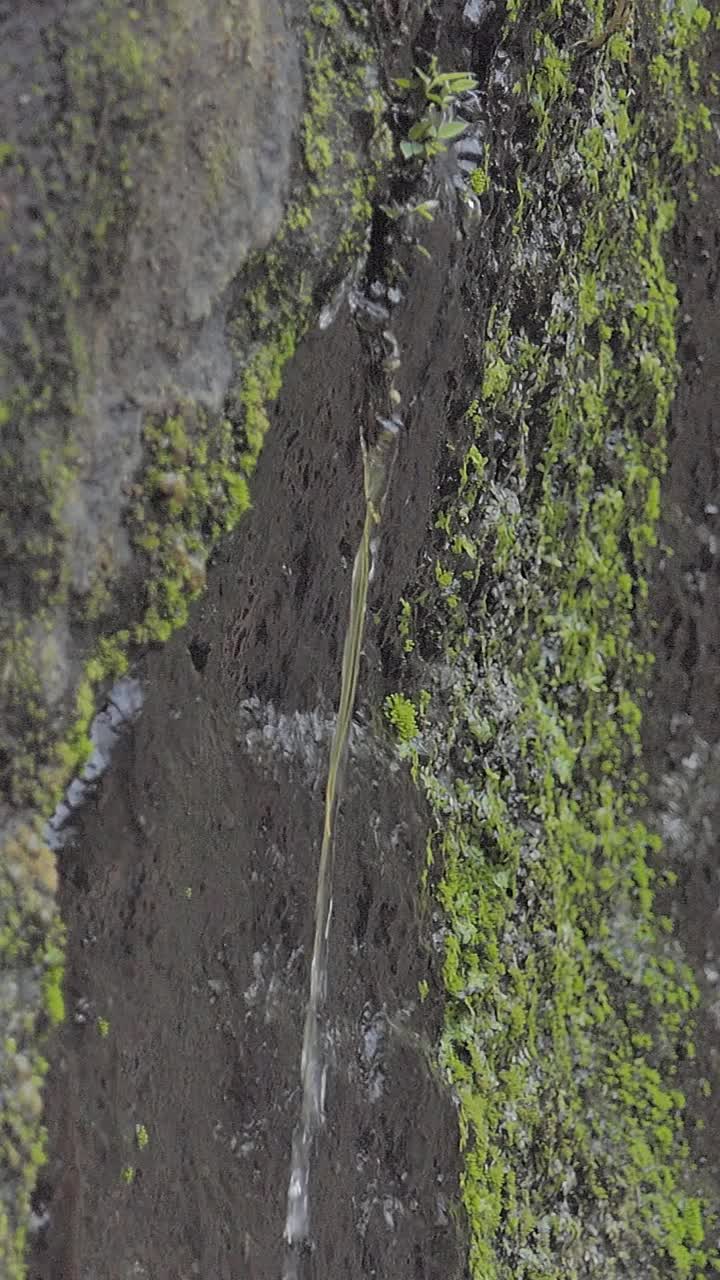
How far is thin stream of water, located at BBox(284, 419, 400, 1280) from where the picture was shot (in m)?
1.34

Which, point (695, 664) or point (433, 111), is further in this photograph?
point (695, 664)

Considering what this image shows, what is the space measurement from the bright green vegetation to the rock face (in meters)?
0.43

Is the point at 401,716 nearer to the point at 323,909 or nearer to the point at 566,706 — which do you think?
the point at 323,909

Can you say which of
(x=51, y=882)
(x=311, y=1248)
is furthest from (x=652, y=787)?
(x=51, y=882)

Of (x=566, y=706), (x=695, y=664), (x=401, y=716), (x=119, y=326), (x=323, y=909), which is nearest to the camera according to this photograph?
(x=119, y=326)

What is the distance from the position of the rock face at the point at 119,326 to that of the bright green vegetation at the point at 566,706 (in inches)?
16.8

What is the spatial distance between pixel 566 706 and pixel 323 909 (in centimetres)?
65

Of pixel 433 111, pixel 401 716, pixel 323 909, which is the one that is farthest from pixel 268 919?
pixel 433 111

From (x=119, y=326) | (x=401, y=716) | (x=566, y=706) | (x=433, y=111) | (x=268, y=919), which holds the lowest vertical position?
(x=268, y=919)

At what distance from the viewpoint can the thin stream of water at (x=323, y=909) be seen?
1.34 m

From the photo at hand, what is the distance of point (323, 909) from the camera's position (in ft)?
4.50

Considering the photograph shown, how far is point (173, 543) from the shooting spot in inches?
42.0

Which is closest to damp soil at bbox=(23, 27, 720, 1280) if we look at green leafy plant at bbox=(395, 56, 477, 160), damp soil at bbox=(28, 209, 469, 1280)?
damp soil at bbox=(28, 209, 469, 1280)

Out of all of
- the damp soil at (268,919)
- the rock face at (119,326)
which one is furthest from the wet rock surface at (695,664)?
the rock face at (119,326)
